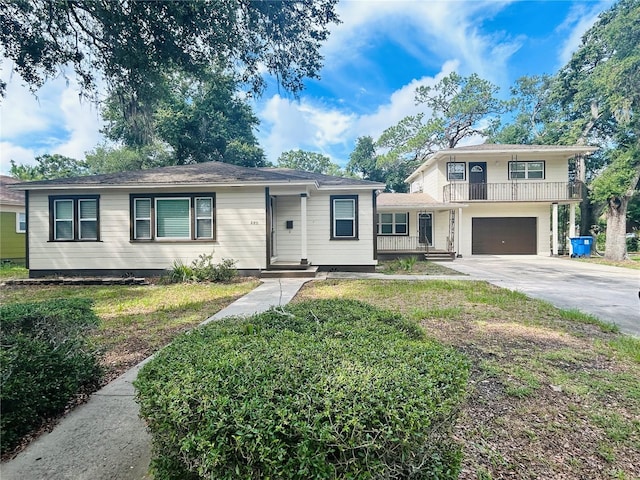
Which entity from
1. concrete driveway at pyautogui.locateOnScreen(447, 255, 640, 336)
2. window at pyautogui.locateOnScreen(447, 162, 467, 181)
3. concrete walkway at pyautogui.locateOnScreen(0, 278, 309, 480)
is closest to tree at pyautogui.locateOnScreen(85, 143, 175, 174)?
window at pyautogui.locateOnScreen(447, 162, 467, 181)

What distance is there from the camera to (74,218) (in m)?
10.3

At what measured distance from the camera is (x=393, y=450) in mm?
1321

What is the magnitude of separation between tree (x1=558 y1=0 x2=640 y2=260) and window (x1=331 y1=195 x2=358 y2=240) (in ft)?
41.8

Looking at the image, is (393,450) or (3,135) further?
(3,135)

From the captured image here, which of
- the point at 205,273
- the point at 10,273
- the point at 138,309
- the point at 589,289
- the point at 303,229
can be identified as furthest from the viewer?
the point at 10,273

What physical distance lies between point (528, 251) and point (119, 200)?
1990 cm

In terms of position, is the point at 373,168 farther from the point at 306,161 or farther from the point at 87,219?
the point at 87,219

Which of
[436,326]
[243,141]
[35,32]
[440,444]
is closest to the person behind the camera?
[440,444]

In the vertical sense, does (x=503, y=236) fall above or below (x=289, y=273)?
above

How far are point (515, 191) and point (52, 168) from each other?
46.0 m

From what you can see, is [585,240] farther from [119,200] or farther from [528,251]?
[119,200]

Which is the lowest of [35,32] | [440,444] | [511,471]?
[511,471]

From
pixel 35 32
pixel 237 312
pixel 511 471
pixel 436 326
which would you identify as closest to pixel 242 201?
pixel 237 312

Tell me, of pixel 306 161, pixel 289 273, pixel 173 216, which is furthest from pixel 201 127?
pixel 306 161
